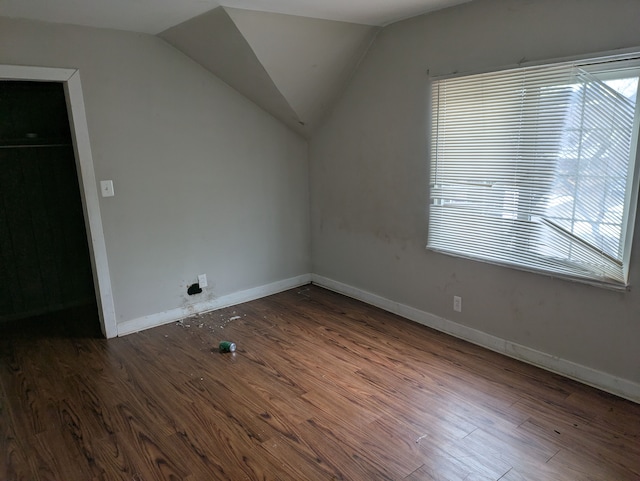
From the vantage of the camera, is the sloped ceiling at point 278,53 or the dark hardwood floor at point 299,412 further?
the sloped ceiling at point 278,53

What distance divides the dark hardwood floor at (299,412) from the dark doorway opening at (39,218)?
1.80 ft

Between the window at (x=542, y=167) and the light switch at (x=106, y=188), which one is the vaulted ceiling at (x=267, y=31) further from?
the light switch at (x=106, y=188)

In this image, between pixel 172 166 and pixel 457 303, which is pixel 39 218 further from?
pixel 457 303

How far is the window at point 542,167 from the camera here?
2.23 m

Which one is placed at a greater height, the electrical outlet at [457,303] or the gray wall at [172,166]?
the gray wall at [172,166]

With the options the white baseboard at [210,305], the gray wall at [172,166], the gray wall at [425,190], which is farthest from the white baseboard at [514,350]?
the gray wall at [172,166]

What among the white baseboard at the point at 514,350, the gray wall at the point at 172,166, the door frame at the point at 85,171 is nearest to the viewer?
the white baseboard at the point at 514,350

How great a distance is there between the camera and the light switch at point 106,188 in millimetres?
3141

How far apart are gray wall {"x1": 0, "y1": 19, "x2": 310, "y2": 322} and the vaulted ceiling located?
0.49 feet

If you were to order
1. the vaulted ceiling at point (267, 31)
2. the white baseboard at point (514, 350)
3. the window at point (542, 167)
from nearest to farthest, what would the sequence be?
the window at point (542, 167) < the white baseboard at point (514, 350) < the vaulted ceiling at point (267, 31)

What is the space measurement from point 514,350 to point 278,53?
2.64 m

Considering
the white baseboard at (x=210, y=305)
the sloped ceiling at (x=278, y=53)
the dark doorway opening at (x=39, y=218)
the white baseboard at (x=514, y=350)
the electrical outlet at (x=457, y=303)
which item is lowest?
the white baseboard at (x=514, y=350)

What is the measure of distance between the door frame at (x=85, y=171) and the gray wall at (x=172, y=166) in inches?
2.0

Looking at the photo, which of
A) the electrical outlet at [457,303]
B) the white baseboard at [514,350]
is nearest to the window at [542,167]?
the electrical outlet at [457,303]
